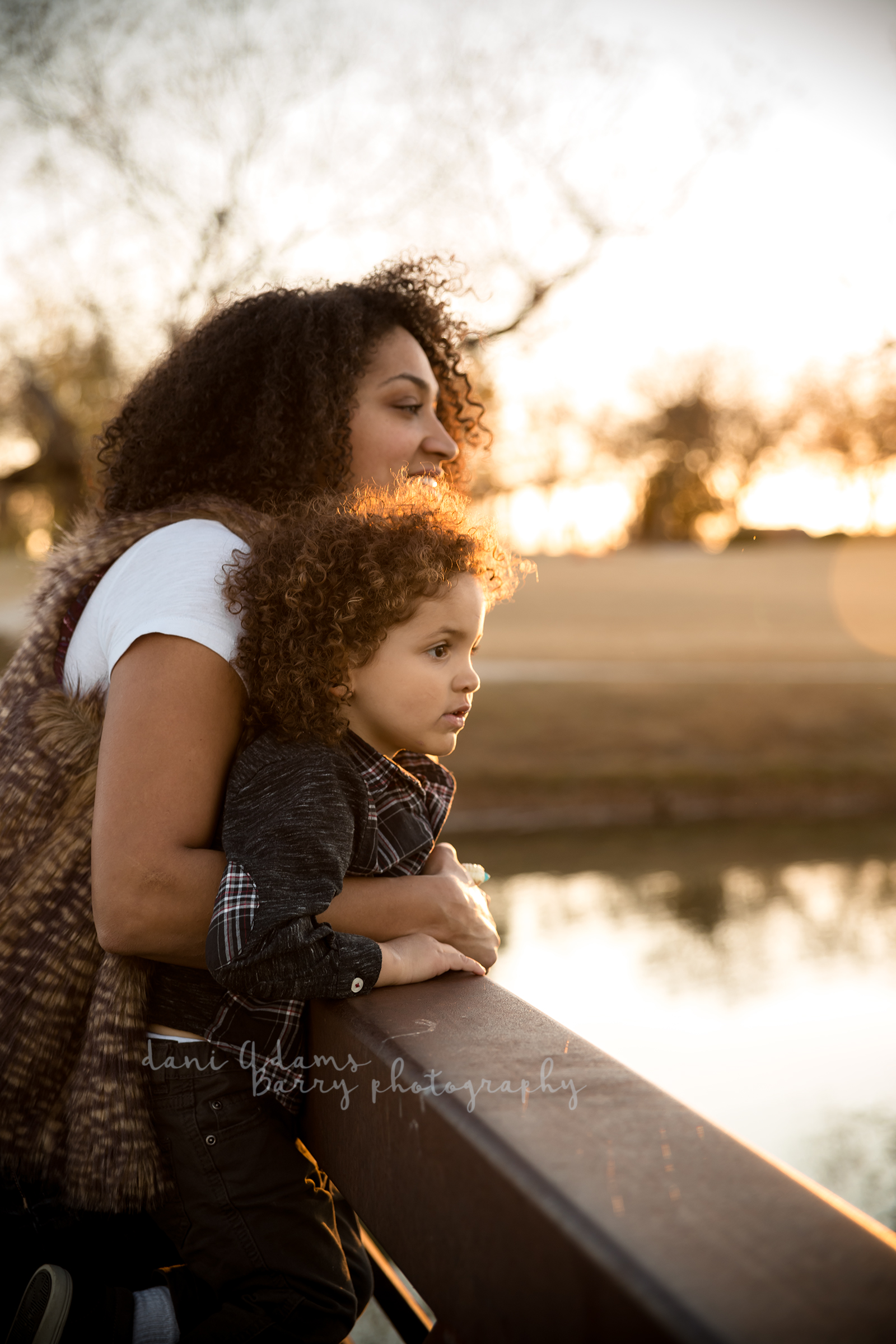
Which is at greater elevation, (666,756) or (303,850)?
(303,850)

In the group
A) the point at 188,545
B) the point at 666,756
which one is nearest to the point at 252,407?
the point at 188,545

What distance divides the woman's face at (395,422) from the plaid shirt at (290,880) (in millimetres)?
712

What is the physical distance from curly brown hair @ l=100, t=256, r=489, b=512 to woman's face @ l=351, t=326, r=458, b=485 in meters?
0.03

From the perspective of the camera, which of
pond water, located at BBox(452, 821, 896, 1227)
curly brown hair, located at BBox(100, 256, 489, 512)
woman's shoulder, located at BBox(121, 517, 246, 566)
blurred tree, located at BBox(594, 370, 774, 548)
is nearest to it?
woman's shoulder, located at BBox(121, 517, 246, 566)

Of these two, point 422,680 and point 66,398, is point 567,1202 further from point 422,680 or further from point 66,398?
point 66,398

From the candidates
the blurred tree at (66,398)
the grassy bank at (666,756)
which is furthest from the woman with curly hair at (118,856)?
the grassy bank at (666,756)

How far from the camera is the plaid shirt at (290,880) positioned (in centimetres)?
119

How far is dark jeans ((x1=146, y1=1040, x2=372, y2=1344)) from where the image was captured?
128 centimetres

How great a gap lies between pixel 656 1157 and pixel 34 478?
12.5 metres

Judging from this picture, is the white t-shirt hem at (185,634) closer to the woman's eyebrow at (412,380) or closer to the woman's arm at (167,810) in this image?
the woman's arm at (167,810)

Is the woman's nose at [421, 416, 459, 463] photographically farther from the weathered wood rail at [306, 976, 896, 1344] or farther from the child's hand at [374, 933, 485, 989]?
the weathered wood rail at [306, 976, 896, 1344]

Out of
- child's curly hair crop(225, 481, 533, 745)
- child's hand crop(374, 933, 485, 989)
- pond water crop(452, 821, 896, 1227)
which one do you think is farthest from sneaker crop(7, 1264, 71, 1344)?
pond water crop(452, 821, 896, 1227)

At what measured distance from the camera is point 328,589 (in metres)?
1.43

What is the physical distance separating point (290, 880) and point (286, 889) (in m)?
0.01
